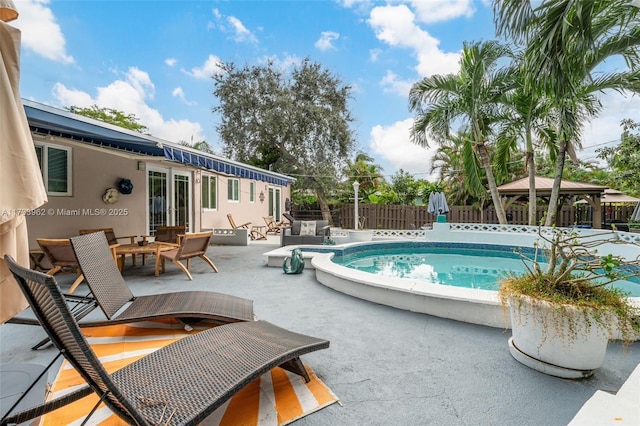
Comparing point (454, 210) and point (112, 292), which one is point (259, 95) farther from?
point (112, 292)

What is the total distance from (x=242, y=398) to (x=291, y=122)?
18.7m

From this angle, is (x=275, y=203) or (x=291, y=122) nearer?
(x=275, y=203)

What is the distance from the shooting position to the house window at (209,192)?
1206cm

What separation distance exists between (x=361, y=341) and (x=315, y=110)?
17836 mm

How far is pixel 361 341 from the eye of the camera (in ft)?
10.6

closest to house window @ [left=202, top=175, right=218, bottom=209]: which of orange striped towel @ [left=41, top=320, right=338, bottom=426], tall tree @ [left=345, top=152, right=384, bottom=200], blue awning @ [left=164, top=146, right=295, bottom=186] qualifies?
blue awning @ [left=164, top=146, right=295, bottom=186]

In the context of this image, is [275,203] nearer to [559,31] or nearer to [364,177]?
[364,177]

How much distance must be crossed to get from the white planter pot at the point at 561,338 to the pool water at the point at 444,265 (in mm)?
3226

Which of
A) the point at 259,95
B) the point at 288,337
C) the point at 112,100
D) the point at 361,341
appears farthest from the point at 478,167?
the point at 112,100

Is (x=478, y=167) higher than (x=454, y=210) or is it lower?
higher

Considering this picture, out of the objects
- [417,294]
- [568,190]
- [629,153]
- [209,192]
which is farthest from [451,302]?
[568,190]

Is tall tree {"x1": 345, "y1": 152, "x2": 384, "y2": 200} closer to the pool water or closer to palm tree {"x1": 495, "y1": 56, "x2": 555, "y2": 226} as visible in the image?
palm tree {"x1": 495, "y1": 56, "x2": 555, "y2": 226}

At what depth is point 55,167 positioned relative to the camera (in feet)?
22.4

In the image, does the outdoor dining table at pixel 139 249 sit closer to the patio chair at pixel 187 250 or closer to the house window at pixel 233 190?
the patio chair at pixel 187 250
